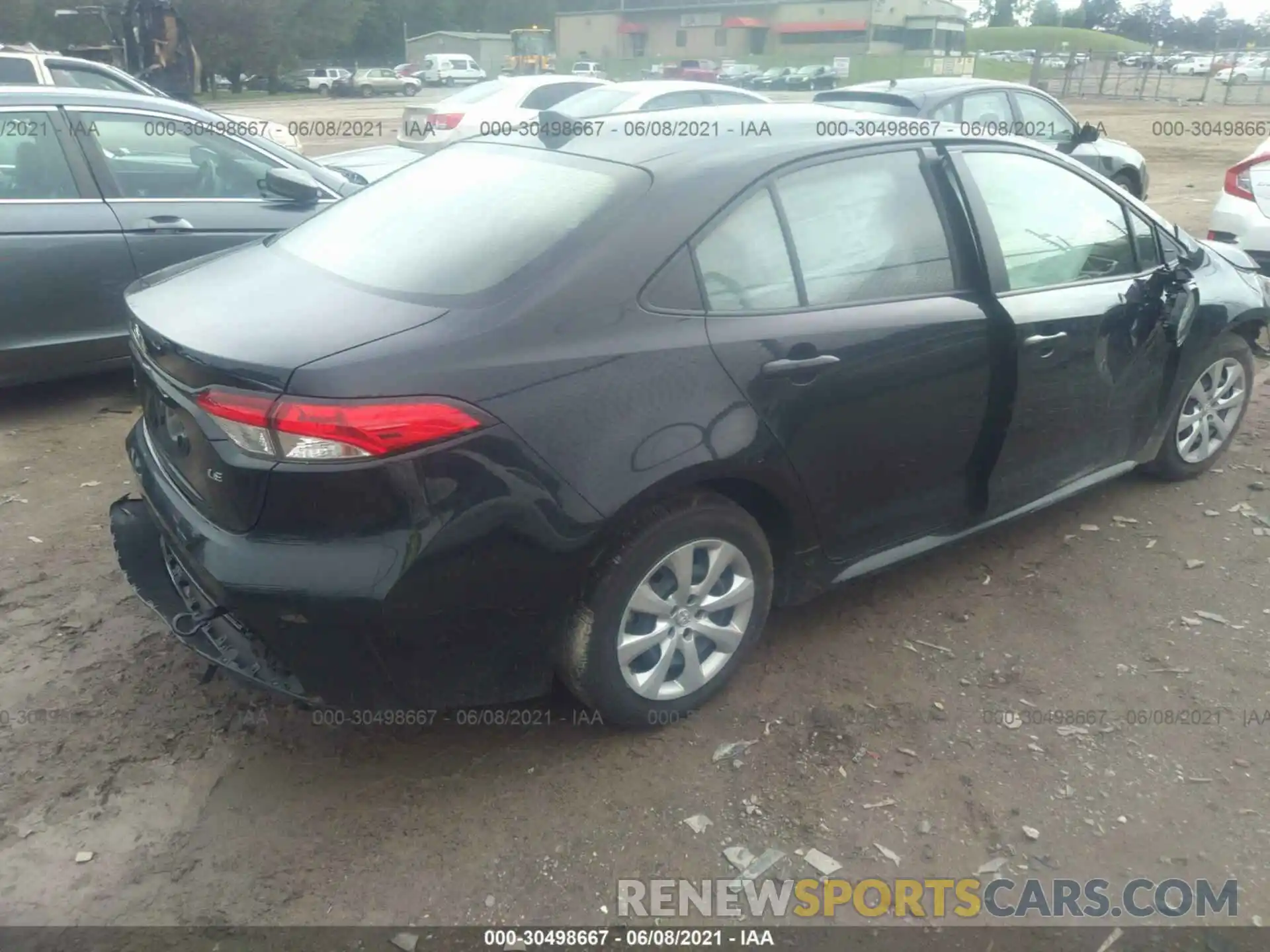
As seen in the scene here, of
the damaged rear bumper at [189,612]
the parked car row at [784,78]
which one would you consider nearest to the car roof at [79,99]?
the damaged rear bumper at [189,612]

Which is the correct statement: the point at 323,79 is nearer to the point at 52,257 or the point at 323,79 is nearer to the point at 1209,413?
the point at 52,257

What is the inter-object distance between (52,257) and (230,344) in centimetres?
305

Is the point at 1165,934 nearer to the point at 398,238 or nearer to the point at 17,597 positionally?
the point at 398,238

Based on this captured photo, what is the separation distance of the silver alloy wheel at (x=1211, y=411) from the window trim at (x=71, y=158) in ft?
17.0

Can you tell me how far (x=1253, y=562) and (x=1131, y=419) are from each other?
73 centimetres

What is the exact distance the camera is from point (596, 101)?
1049 centimetres

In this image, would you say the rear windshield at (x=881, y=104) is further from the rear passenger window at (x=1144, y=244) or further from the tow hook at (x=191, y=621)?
the tow hook at (x=191, y=621)

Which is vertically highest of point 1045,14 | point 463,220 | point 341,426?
point 463,220

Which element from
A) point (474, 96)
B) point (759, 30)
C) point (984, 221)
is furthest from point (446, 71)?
point (984, 221)

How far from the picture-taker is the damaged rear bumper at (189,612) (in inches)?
98.0

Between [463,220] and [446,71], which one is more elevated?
[463,220]

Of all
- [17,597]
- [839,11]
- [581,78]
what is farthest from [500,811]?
[839,11]

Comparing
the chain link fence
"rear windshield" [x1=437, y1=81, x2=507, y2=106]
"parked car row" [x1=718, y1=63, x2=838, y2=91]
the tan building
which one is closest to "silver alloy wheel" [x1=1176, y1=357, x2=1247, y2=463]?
"rear windshield" [x1=437, y1=81, x2=507, y2=106]

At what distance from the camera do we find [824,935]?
7.73ft
